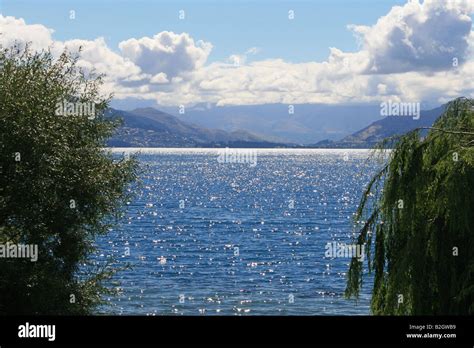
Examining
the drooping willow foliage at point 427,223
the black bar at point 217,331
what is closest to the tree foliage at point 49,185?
the drooping willow foliage at point 427,223

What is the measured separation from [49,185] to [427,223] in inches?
590

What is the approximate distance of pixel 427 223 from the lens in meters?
15.7

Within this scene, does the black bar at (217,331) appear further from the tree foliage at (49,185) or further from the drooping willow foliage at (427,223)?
the tree foliage at (49,185)

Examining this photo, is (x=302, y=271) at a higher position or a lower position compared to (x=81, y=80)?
lower

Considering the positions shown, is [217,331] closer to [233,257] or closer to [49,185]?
[49,185]

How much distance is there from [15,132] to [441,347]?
19.1 m

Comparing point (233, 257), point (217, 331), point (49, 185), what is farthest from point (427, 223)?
point (233, 257)

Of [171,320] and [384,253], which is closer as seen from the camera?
[171,320]

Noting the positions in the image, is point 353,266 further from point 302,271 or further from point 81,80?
point 302,271

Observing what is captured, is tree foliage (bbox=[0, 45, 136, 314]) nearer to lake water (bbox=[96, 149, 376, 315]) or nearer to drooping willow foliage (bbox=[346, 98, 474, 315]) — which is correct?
lake water (bbox=[96, 149, 376, 315])

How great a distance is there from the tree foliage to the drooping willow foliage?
1295 centimetres

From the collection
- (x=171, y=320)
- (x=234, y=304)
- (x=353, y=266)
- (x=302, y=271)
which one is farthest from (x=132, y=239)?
(x=171, y=320)

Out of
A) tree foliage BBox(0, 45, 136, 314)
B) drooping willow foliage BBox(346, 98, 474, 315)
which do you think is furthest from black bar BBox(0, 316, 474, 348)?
tree foliage BBox(0, 45, 136, 314)

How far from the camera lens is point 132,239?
88500 mm
